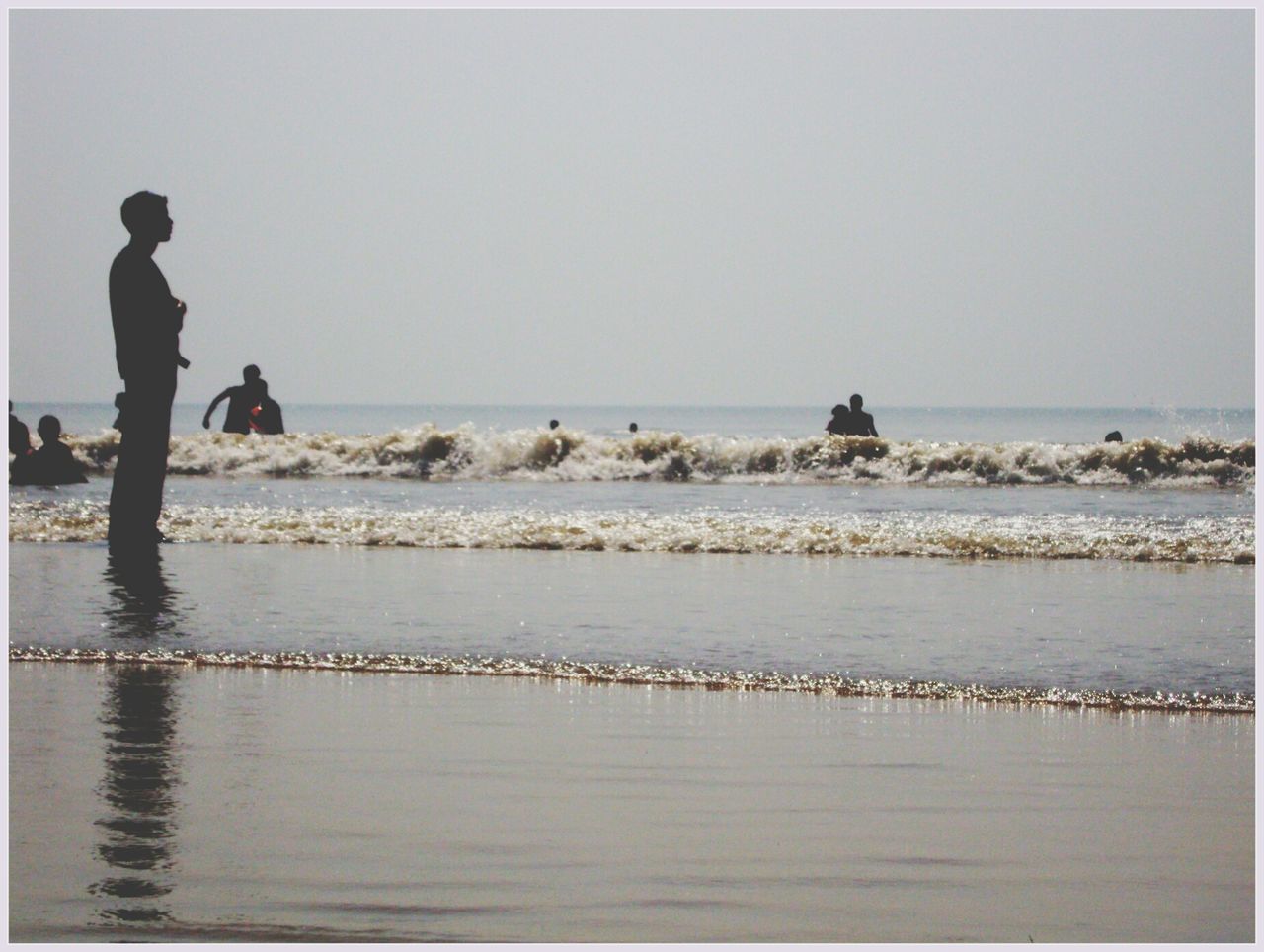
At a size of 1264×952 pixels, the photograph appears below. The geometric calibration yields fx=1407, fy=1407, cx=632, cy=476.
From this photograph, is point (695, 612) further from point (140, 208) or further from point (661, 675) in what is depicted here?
point (140, 208)

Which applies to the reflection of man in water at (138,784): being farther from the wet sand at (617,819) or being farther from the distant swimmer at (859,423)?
the distant swimmer at (859,423)

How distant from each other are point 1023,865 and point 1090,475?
41.7 ft

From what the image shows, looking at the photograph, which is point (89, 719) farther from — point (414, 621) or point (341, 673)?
point (414, 621)

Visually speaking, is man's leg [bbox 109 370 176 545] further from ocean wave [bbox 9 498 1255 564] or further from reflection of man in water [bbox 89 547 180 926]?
ocean wave [bbox 9 498 1255 564]

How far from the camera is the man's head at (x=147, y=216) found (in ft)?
23.9

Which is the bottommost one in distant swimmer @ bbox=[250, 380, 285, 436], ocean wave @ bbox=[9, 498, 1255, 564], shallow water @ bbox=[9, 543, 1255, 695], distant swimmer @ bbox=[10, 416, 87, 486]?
shallow water @ bbox=[9, 543, 1255, 695]

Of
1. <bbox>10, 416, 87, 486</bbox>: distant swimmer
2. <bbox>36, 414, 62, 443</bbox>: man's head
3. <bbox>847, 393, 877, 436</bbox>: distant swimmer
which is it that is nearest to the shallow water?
<bbox>36, 414, 62, 443</bbox>: man's head

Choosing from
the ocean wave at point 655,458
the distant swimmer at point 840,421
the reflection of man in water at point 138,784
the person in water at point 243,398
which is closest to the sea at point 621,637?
the reflection of man in water at point 138,784

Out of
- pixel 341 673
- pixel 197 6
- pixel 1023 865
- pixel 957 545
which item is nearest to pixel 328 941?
pixel 1023 865

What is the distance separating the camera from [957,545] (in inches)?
387

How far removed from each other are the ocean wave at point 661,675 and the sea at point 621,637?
0.02 metres

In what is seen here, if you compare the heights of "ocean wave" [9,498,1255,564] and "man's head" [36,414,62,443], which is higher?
"man's head" [36,414,62,443]

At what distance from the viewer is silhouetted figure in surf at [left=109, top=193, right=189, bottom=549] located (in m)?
7.35

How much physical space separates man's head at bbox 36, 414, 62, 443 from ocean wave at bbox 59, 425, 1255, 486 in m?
2.79
